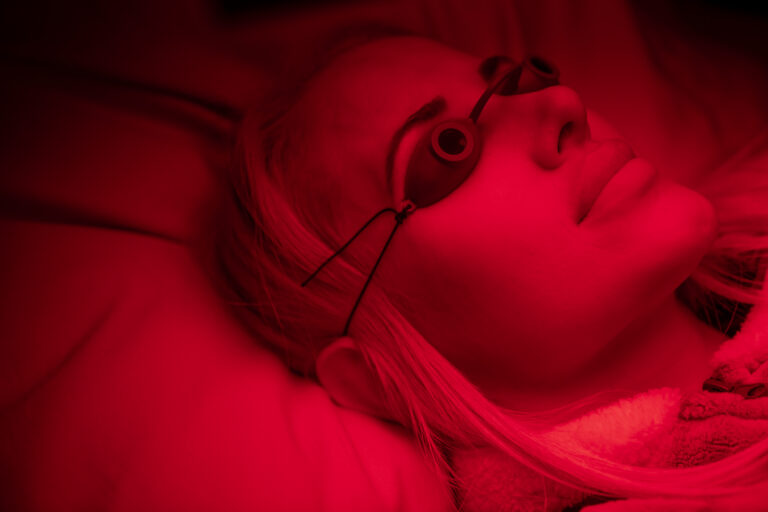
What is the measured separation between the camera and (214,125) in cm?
117

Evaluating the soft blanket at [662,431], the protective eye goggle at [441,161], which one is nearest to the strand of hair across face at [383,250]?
the protective eye goggle at [441,161]

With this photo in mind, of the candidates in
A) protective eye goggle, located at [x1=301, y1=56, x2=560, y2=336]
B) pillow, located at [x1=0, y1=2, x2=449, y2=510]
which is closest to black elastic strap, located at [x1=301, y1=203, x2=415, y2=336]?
protective eye goggle, located at [x1=301, y1=56, x2=560, y2=336]

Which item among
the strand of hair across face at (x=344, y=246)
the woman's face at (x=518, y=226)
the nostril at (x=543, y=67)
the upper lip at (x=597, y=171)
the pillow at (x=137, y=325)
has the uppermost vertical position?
the nostril at (x=543, y=67)

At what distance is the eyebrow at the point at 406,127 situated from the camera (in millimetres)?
807

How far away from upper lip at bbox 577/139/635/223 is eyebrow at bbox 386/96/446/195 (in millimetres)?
221

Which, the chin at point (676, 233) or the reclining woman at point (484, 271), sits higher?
the chin at point (676, 233)

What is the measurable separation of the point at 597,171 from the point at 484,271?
0.21 m

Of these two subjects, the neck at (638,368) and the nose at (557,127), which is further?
the neck at (638,368)

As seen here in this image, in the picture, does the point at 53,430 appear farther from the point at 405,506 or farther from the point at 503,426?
the point at 503,426

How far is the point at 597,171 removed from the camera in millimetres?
799

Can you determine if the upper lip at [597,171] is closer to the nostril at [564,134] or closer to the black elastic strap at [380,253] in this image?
the nostril at [564,134]

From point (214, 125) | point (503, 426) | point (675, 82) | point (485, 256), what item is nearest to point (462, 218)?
point (485, 256)

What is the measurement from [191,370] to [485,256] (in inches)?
19.0

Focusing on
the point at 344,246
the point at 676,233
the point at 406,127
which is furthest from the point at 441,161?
the point at 676,233
